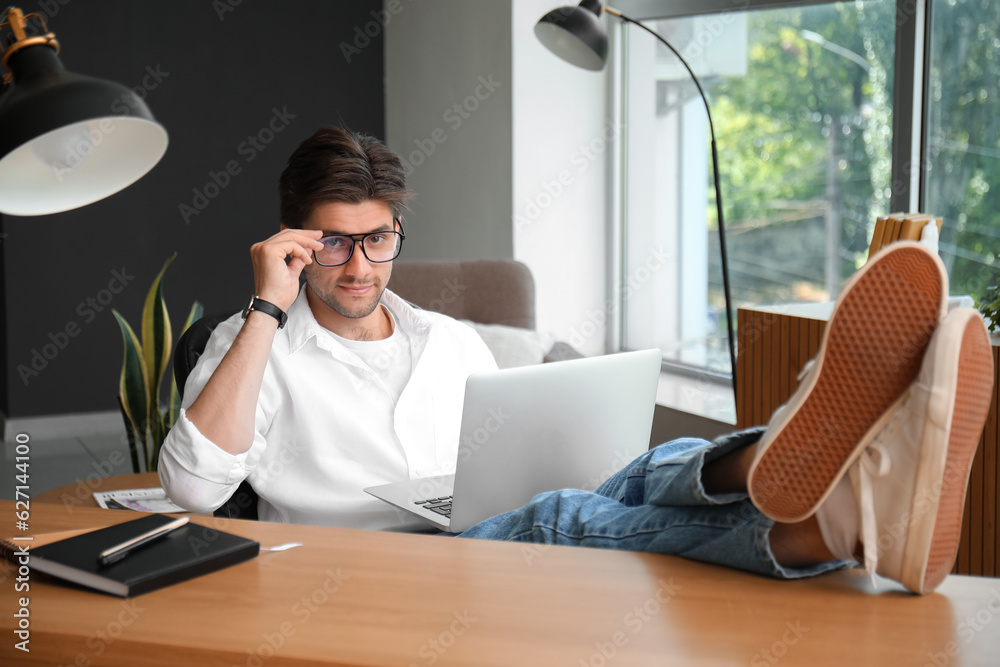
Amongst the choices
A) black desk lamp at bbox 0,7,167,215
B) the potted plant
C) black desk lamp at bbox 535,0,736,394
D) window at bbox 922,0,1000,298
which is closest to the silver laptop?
black desk lamp at bbox 0,7,167,215

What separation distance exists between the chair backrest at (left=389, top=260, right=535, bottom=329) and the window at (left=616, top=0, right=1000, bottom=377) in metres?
0.99

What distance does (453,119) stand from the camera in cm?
426

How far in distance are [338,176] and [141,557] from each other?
3.19 feet

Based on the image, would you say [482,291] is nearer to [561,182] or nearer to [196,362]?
[561,182]

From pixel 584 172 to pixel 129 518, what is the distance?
3.01 m

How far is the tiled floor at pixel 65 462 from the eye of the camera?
3.94 metres

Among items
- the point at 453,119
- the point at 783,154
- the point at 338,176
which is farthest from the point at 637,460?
the point at 453,119

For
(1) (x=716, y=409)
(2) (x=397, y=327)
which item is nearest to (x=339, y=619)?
(2) (x=397, y=327)

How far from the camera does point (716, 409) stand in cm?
337

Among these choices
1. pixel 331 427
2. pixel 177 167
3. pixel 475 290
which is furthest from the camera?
pixel 177 167

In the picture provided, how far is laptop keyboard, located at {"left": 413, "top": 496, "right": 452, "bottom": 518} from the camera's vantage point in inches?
62.1

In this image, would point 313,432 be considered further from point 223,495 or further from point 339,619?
point 339,619

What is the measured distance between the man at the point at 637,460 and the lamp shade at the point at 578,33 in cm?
113

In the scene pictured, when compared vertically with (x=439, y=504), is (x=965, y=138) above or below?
above
